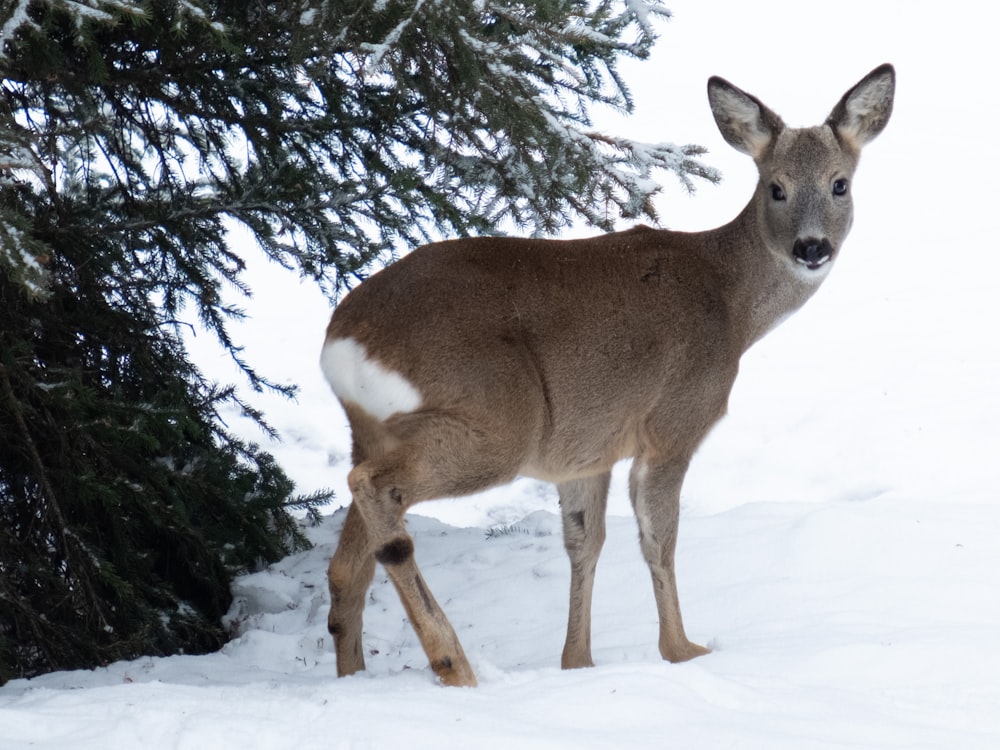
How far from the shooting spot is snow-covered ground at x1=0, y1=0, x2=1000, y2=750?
13.1ft

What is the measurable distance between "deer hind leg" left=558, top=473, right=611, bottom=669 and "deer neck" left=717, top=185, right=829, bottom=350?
3.19 feet

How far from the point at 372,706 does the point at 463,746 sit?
421 mm

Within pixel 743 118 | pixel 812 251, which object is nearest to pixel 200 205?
pixel 743 118

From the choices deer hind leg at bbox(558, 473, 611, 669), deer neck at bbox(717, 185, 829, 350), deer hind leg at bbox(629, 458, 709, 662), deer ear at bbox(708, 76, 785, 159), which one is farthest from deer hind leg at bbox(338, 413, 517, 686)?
deer ear at bbox(708, 76, 785, 159)

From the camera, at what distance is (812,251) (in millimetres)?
5641

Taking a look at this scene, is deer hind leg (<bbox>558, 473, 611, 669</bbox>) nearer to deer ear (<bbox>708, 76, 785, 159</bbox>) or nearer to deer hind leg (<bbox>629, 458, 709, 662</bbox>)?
deer hind leg (<bbox>629, 458, 709, 662</bbox>)

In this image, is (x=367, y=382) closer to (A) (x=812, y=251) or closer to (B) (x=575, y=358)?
(B) (x=575, y=358)

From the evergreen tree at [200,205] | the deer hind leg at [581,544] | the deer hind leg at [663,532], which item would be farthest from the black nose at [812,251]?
the deer hind leg at [581,544]

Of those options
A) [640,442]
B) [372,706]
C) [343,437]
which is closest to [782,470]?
[343,437]

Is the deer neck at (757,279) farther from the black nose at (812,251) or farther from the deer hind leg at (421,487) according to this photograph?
the deer hind leg at (421,487)

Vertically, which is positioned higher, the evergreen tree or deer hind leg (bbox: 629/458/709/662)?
the evergreen tree

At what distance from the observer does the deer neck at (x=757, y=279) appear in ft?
19.4

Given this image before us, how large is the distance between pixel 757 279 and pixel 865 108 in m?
1.00

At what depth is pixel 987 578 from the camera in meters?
6.32
